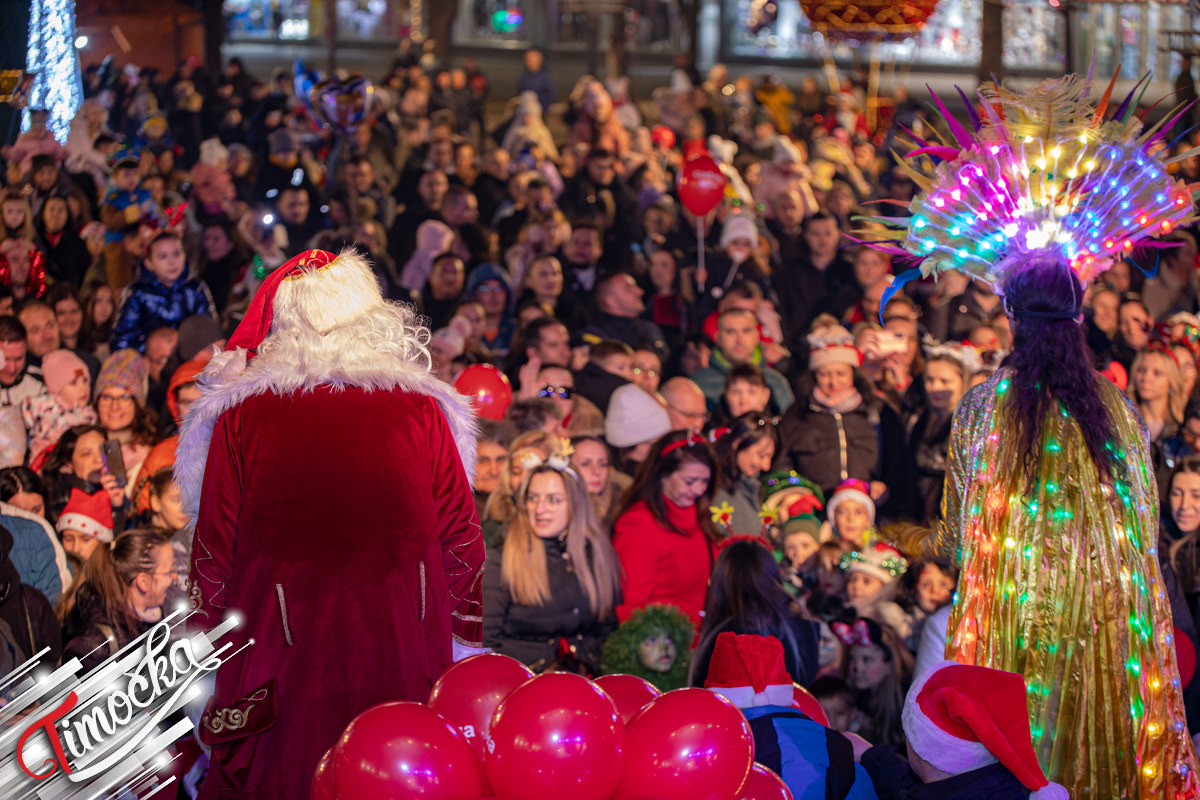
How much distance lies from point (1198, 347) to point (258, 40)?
16.7 meters

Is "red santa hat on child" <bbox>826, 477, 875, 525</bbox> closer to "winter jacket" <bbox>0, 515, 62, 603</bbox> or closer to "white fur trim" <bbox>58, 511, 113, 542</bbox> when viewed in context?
"white fur trim" <bbox>58, 511, 113, 542</bbox>

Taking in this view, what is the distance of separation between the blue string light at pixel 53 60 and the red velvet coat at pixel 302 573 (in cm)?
196

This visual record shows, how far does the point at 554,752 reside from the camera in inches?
95.3

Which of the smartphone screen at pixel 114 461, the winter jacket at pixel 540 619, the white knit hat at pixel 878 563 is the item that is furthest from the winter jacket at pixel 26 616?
the white knit hat at pixel 878 563

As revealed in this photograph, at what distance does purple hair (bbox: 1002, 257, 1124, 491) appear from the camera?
3189 millimetres

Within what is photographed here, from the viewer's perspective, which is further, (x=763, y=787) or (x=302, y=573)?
(x=302, y=573)

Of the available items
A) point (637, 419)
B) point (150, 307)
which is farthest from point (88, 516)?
point (637, 419)

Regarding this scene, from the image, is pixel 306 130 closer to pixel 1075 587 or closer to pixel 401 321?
pixel 401 321

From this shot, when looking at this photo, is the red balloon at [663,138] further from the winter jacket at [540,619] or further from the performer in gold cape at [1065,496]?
the performer in gold cape at [1065,496]

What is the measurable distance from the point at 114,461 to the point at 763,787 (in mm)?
3959

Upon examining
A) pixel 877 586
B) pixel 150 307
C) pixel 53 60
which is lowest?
pixel 877 586

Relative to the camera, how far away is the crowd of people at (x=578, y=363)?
4.87 meters

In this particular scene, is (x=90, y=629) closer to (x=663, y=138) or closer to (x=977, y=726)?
(x=977, y=726)

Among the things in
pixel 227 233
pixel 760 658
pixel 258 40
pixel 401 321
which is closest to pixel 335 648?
pixel 401 321
